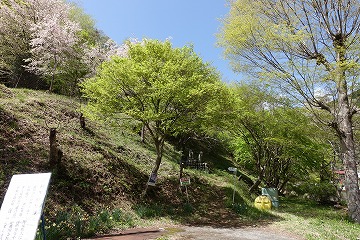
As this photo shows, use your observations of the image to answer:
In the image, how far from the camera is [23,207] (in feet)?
14.0

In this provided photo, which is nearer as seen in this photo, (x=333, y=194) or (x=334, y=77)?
(x=334, y=77)

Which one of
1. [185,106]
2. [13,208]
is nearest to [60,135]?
[185,106]

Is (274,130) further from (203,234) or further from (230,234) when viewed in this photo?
(203,234)

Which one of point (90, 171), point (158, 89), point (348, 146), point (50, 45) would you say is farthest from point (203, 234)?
point (50, 45)

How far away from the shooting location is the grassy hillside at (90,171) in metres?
8.47

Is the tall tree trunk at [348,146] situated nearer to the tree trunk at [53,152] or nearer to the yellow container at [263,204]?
the yellow container at [263,204]

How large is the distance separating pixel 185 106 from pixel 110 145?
5.60 m

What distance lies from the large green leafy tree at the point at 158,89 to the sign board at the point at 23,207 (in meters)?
5.32

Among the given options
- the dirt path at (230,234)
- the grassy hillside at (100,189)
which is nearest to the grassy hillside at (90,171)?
the grassy hillside at (100,189)

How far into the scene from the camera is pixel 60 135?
11.4 meters

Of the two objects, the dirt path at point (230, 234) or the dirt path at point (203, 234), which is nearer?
the dirt path at point (203, 234)

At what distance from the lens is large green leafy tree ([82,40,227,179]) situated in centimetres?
985

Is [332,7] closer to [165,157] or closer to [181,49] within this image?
[181,49]

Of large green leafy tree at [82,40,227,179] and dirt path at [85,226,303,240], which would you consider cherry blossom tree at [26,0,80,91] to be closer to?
large green leafy tree at [82,40,227,179]
